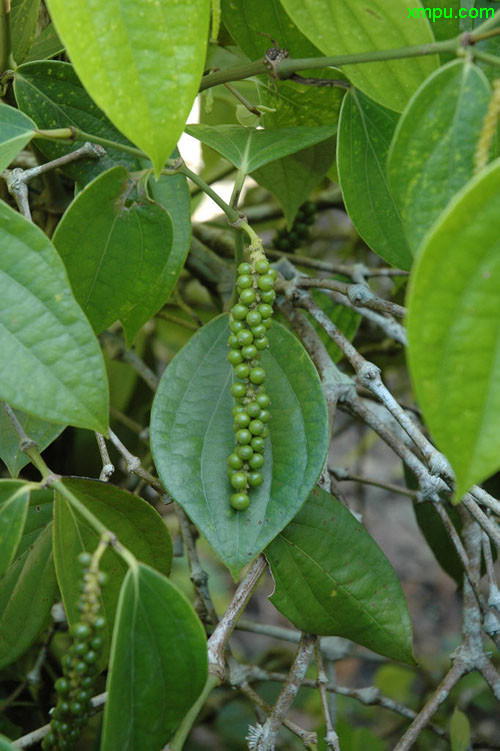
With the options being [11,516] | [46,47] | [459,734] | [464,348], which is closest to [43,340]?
[11,516]

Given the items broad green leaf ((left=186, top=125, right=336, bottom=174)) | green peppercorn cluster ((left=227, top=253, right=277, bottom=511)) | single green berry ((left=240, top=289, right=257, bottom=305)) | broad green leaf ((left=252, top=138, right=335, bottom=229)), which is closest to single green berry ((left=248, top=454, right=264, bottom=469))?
green peppercorn cluster ((left=227, top=253, right=277, bottom=511))

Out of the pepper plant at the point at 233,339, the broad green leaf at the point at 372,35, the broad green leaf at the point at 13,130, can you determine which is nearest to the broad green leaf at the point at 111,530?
the pepper plant at the point at 233,339

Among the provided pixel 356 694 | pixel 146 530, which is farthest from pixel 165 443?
pixel 356 694

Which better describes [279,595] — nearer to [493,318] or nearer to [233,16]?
[493,318]

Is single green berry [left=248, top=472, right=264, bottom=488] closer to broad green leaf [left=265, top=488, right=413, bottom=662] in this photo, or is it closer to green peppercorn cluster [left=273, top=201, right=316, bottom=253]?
broad green leaf [left=265, top=488, right=413, bottom=662]

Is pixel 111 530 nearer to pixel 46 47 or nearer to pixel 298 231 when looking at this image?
pixel 46 47

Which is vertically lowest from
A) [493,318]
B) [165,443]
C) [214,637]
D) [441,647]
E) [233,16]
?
[441,647]

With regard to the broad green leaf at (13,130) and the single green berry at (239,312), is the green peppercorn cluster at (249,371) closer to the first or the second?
the single green berry at (239,312)
